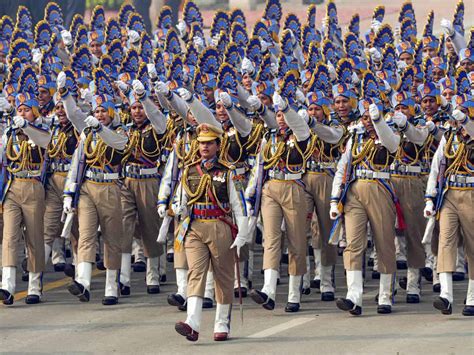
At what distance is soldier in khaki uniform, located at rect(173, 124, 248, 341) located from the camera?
16.2 meters

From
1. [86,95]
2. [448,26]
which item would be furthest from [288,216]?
[448,26]

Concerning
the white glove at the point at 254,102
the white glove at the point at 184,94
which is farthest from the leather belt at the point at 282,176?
the white glove at the point at 184,94

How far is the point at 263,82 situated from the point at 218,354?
4.69 metres

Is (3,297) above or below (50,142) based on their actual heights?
below

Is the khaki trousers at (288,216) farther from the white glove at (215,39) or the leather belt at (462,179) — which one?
the white glove at (215,39)

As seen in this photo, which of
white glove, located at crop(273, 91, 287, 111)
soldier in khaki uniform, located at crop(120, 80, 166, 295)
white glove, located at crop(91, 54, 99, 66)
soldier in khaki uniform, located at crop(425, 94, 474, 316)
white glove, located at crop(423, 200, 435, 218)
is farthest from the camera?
white glove, located at crop(91, 54, 99, 66)

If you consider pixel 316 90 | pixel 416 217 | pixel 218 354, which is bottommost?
pixel 218 354

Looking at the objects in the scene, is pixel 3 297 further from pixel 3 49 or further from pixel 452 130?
pixel 3 49

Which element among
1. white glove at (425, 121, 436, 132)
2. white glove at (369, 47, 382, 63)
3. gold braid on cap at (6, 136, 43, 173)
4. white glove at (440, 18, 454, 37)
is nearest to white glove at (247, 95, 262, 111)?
white glove at (425, 121, 436, 132)

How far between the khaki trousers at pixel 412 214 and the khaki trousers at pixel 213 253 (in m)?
2.78

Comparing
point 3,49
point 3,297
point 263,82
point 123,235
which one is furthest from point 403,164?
point 3,49

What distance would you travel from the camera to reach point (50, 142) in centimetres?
1920

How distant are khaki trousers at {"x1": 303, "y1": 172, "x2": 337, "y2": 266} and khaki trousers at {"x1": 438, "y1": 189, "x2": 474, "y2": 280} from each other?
1.59 metres

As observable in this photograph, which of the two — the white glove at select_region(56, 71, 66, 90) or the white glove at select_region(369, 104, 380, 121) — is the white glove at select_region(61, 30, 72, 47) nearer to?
the white glove at select_region(56, 71, 66, 90)
